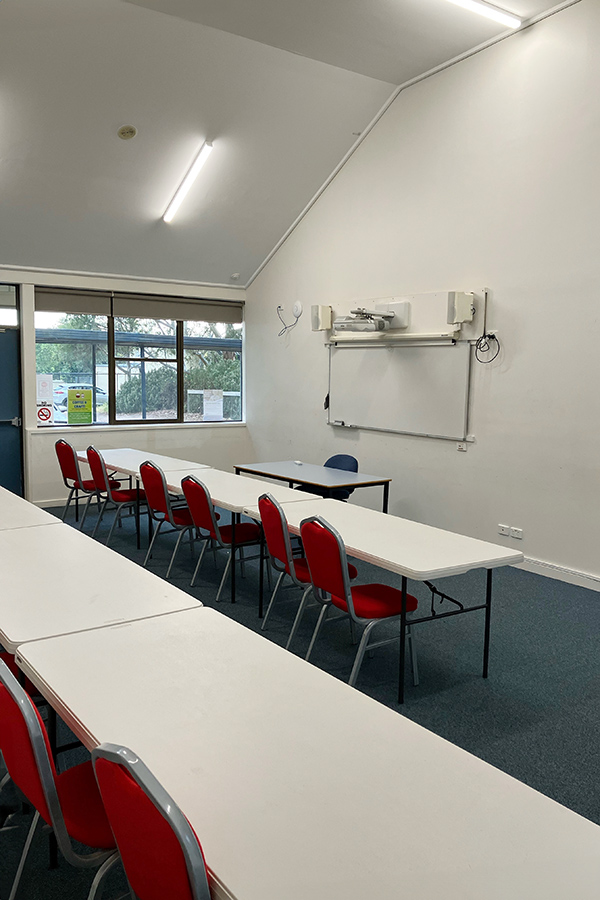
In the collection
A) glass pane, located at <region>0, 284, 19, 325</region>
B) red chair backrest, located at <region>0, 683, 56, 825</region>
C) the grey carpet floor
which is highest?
glass pane, located at <region>0, 284, 19, 325</region>

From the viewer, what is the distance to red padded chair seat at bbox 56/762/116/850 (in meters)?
1.56

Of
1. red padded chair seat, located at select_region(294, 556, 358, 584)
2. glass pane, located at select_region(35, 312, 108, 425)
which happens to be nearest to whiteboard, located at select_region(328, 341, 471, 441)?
red padded chair seat, located at select_region(294, 556, 358, 584)

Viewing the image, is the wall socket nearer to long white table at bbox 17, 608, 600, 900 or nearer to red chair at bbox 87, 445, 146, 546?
red chair at bbox 87, 445, 146, 546

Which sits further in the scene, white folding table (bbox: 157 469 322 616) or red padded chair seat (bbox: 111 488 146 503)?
red padded chair seat (bbox: 111 488 146 503)

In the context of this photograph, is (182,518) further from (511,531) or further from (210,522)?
(511,531)

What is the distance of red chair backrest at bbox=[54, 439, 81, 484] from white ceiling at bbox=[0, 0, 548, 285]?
7.09 feet

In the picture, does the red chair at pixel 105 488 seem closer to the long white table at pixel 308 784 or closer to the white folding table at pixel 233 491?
the white folding table at pixel 233 491

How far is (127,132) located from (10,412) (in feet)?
10.4

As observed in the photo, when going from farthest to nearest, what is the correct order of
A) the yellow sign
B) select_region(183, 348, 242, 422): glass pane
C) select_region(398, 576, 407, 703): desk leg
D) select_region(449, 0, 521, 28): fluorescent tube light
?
select_region(183, 348, 242, 422): glass pane
the yellow sign
select_region(449, 0, 521, 28): fluorescent tube light
select_region(398, 576, 407, 703): desk leg

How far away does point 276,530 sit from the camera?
11.6ft

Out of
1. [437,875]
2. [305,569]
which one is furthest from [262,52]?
[437,875]

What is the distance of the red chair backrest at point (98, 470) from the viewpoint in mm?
5738

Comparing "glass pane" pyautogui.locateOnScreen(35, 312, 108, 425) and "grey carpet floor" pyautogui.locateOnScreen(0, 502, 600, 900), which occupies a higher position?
"glass pane" pyautogui.locateOnScreen(35, 312, 108, 425)

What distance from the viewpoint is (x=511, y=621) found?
165 inches
